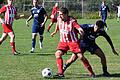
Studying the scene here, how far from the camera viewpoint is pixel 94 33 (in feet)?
37.1

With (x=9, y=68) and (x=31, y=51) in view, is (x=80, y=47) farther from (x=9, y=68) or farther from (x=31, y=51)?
(x=31, y=51)

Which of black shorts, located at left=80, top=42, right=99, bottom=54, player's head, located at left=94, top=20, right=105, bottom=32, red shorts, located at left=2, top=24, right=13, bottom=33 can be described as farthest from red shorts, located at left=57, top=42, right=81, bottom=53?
red shorts, located at left=2, top=24, right=13, bottom=33

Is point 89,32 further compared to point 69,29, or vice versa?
point 89,32

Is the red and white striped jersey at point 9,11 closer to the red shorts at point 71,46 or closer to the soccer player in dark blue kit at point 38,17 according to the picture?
the soccer player in dark blue kit at point 38,17

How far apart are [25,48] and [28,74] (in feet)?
24.3

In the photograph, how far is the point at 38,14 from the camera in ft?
59.3

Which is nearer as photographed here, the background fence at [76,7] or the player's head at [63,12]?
the player's head at [63,12]

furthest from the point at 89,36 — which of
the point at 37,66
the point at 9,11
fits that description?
the point at 9,11

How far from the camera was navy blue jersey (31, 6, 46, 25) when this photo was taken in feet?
59.0

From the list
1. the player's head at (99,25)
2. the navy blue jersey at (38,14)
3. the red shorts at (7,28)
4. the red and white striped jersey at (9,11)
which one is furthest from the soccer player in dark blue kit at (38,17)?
the player's head at (99,25)

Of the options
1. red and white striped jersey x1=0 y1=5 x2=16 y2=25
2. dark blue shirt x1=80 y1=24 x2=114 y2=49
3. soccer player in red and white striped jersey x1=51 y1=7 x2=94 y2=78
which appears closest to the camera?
soccer player in red and white striped jersey x1=51 y1=7 x2=94 y2=78

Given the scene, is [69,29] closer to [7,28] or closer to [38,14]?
[7,28]

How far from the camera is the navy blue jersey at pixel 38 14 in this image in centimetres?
1797

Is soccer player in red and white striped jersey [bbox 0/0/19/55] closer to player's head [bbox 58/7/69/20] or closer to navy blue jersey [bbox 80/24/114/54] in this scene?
navy blue jersey [bbox 80/24/114/54]
